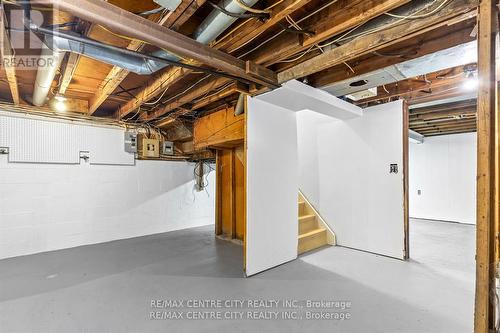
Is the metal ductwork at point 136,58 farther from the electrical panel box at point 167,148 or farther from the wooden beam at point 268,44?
the electrical panel box at point 167,148

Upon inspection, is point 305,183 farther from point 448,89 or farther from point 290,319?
point 290,319

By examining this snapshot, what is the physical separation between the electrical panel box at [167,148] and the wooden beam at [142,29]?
3.28m

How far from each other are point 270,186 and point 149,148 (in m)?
2.84

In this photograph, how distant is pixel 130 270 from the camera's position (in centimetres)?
293

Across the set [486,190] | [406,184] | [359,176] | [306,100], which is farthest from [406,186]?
[486,190]

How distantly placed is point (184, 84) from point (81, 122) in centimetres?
225

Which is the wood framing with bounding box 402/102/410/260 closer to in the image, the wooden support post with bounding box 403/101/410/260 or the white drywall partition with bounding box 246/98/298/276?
the wooden support post with bounding box 403/101/410/260

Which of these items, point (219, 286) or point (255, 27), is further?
point (219, 286)

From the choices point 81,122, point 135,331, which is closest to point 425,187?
point 135,331

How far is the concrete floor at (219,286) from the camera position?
1889 millimetres

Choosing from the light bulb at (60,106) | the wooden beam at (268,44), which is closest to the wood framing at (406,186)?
the wooden beam at (268,44)

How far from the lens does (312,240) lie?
3805 mm

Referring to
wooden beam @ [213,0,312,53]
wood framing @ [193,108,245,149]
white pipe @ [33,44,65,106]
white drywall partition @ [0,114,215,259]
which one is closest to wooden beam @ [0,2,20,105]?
white pipe @ [33,44,65,106]

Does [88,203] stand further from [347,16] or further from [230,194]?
[347,16]
